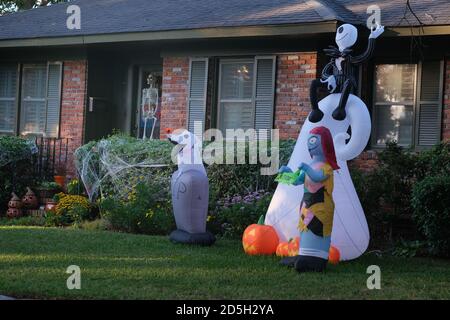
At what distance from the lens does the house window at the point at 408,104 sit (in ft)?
41.2

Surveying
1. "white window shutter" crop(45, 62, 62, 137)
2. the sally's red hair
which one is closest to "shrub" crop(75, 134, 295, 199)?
"white window shutter" crop(45, 62, 62, 137)

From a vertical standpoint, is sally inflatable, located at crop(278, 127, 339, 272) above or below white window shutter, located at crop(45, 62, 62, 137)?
below

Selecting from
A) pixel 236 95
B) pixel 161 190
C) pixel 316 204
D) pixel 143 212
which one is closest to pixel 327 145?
pixel 316 204

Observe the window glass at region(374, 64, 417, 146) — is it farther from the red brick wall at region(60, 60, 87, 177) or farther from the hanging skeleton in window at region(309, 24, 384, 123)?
the red brick wall at region(60, 60, 87, 177)

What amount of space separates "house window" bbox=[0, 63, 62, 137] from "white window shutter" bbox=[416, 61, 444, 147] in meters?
7.57

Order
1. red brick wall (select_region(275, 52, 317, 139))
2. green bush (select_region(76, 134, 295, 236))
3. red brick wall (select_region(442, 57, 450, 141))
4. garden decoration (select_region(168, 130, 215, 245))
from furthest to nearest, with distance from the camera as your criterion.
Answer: red brick wall (select_region(275, 52, 317, 139)), red brick wall (select_region(442, 57, 450, 141)), green bush (select_region(76, 134, 295, 236)), garden decoration (select_region(168, 130, 215, 245))

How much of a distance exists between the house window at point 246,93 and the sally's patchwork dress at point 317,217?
17.5ft

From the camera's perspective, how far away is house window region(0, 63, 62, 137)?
1595 cm

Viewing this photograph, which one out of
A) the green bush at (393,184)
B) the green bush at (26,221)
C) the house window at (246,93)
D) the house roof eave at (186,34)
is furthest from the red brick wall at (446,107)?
the green bush at (26,221)

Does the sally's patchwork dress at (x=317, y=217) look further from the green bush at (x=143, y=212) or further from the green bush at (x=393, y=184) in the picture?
the green bush at (x=143, y=212)

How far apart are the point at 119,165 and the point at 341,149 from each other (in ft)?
17.3

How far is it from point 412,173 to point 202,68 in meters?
4.94

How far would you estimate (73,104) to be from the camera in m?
15.6
